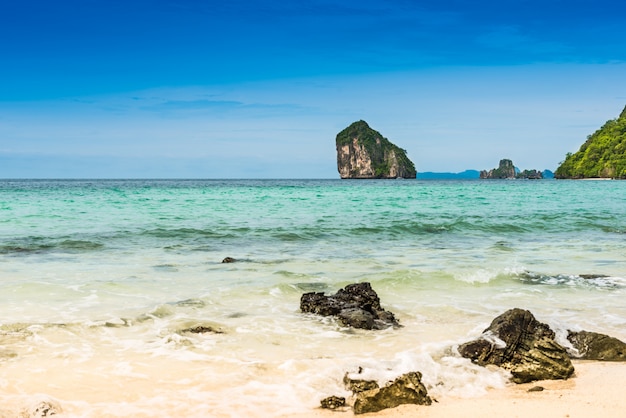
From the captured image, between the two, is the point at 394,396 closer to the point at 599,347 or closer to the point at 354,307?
the point at 599,347

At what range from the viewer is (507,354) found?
6.07 meters

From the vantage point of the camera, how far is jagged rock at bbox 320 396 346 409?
5.01 meters

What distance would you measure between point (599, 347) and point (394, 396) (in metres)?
3.01

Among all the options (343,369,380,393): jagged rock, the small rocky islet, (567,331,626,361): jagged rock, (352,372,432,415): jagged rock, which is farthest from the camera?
(567,331,626,361): jagged rock

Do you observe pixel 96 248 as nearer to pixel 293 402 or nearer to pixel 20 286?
pixel 20 286

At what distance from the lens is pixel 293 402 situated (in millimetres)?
5148

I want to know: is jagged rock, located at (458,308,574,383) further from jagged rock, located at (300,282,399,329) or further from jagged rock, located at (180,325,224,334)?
jagged rock, located at (180,325,224,334)

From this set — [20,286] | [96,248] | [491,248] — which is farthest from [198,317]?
[491,248]

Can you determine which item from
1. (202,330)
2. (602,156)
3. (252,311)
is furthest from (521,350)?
(602,156)

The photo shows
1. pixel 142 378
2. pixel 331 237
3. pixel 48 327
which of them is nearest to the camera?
pixel 142 378

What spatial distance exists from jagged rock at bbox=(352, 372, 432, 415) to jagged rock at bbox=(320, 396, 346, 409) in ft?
0.52

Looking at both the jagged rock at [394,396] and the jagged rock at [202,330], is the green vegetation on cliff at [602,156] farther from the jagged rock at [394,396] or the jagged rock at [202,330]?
the jagged rock at [394,396]

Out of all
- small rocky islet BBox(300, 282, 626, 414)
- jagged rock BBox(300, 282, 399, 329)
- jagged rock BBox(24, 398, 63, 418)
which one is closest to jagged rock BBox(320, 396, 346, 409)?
small rocky islet BBox(300, 282, 626, 414)

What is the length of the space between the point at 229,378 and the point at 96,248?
1181 cm
